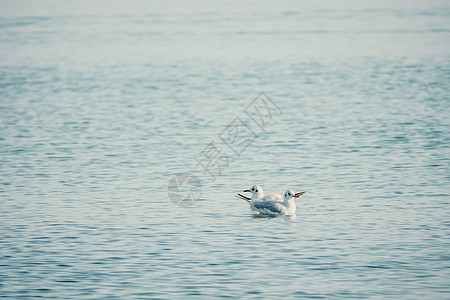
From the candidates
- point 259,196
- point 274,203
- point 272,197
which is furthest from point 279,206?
point 259,196


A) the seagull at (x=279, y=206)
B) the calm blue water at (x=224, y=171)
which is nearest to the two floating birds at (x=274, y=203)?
the seagull at (x=279, y=206)

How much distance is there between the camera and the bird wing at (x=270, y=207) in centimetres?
1741

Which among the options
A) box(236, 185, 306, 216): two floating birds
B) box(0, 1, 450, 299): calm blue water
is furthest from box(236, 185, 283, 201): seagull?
box(0, 1, 450, 299): calm blue water

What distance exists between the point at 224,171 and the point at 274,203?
529 centimetres

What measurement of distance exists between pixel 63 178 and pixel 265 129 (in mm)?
9945

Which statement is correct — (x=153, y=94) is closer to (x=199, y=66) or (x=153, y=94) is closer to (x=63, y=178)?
(x=199, y=66)

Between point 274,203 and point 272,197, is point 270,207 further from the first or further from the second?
point 272,197

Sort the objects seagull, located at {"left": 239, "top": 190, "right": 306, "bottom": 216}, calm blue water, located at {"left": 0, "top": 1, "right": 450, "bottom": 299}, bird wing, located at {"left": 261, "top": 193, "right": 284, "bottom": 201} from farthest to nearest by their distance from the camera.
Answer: bird wing, located at {"left": 261, "top": 193, "right": 284, "bottom": 201}, seagull, located at {"left": 239, "top": 190, "right": 306, "bottom": 216}, calm blue water, located at {"left": 0, "top": 1, "right": 450, "bottom": 299}

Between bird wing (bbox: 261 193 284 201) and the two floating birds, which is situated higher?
bird wing (bbox: 261 193 284 201)

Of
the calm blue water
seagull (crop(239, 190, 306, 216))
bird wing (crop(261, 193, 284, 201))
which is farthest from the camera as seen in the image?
bird wing (crop(261, 193, 284, 201))

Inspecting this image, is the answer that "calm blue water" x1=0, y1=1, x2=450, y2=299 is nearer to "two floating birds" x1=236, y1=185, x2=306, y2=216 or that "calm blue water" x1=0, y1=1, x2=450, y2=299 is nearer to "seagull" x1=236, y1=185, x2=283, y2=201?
"two floating birds" x1=236, y1=185, x2=306, y2=216

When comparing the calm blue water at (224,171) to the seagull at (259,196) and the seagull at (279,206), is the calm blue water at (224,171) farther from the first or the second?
the seagull at (259,196)

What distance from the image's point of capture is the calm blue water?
45.6 feet

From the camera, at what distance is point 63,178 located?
2145 centimetres
